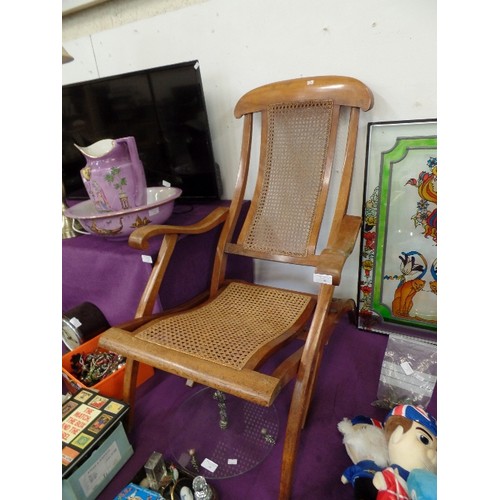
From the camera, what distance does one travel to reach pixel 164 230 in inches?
41.8

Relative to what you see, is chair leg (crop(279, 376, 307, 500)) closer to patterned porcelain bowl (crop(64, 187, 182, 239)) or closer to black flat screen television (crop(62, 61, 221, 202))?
patterned porcelain bowl (crop(64, 187, 182, 239))

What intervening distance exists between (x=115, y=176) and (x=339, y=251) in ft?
2.59

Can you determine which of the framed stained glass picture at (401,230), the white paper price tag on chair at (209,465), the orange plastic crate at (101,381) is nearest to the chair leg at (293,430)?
the white paper price tag on chair at (209,465)

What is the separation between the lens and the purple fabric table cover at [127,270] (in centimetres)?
125

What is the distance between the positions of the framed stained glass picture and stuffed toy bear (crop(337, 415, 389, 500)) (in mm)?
514

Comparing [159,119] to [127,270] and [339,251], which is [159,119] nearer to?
[127,270]

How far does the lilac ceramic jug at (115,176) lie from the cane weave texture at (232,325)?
18.2 inches

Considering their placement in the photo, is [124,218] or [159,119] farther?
Result: [159,119]

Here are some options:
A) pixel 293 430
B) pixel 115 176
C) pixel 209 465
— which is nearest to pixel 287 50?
pixel 115 176
